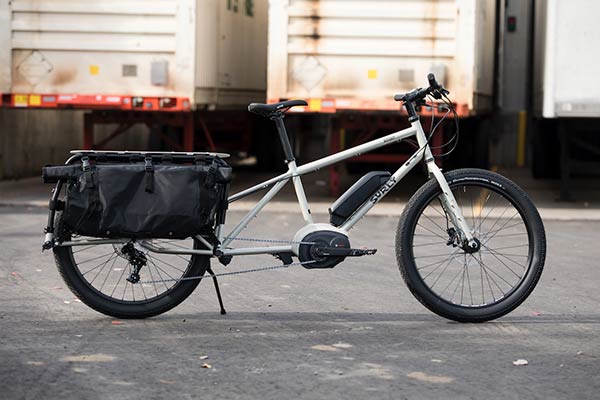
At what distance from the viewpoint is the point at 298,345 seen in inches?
249

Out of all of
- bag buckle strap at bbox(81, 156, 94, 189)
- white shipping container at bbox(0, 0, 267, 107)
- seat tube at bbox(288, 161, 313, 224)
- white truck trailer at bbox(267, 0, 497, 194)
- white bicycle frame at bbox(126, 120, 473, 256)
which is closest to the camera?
bag buckle strap at bbox(81, 156, 94, 189)

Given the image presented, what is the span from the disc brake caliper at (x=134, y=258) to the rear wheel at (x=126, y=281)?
14mm

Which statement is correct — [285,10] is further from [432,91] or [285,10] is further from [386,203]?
[432,91]

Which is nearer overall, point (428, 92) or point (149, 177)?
point (149, 177)

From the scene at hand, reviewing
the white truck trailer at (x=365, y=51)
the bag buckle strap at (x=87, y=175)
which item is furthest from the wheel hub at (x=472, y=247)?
the white truck trailer at (x=365, y=51)

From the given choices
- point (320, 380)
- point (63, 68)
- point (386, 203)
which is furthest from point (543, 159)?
point (320, 380)

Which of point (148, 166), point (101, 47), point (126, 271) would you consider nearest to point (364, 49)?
point (101, 47)

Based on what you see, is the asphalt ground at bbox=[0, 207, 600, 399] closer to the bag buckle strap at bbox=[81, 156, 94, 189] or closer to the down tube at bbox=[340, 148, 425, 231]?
the down tube at bbox=[340, 148, 425, 231]

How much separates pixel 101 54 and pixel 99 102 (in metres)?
0.53

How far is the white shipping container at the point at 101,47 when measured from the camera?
47.7 ft

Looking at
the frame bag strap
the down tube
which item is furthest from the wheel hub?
the frame bag strap

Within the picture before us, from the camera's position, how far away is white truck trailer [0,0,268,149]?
14.5m

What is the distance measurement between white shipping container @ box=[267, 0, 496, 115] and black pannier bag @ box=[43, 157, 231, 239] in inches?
301

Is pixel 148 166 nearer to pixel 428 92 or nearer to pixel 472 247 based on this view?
pixel 428 92
